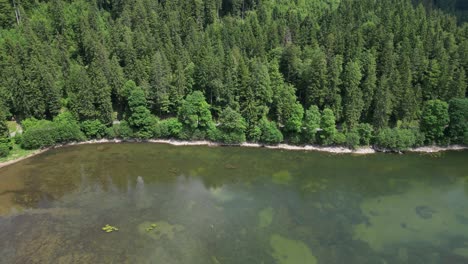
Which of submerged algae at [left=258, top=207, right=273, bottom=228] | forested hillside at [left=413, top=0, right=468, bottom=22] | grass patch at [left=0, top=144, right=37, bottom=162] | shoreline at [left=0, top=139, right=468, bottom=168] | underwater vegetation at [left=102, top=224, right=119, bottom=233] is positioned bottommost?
submerged algae at [left=258, top=207, right=273, bottom=228]

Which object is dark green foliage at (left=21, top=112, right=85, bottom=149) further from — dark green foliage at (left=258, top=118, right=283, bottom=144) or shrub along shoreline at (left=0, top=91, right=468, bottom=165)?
dark green foliage at (left=258, top=118, right=283, bottom=144)

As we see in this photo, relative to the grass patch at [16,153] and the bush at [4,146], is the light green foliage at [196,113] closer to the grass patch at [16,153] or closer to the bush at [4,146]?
the grass patch at [16,153]

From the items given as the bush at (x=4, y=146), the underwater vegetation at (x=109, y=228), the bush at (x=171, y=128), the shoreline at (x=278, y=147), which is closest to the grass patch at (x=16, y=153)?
the shoreline at (x=278, y=147)

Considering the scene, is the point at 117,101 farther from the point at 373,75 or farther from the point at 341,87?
the point at 373,75

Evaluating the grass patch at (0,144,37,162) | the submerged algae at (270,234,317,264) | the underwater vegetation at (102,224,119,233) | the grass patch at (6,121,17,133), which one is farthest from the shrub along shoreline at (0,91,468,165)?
the submerged algae at (270,234,317,264)

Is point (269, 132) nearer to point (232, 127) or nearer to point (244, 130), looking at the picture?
point (244, 130)
